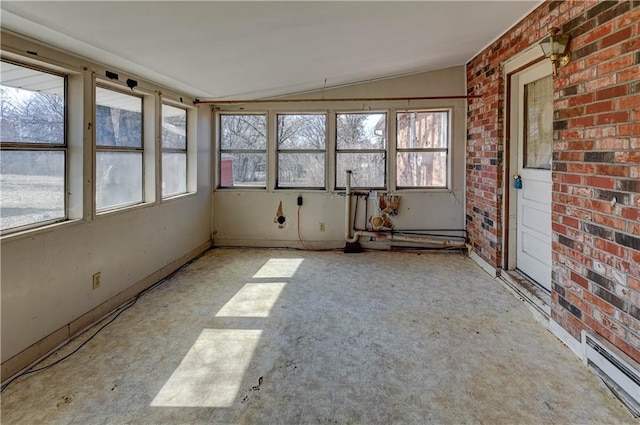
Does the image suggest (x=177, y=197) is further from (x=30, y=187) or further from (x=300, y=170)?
(x=30, y=187)

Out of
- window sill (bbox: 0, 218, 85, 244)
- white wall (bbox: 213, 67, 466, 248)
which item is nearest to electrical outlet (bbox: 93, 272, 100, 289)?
window sill (bbox: 0, 218, 85, 244)

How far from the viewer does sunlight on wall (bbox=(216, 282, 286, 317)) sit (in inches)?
126

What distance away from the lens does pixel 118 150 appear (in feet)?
11.4

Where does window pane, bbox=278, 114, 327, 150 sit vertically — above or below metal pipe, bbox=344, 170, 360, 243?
above

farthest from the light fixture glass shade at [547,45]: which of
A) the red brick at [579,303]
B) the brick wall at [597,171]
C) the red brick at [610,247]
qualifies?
the red brick at [579,303]

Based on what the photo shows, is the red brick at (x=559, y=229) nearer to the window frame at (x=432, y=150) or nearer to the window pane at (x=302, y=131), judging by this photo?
the window frame at (x=432, y=150)

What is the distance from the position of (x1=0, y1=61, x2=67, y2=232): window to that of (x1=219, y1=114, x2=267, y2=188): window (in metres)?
2.92

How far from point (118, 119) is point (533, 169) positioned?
4.03m

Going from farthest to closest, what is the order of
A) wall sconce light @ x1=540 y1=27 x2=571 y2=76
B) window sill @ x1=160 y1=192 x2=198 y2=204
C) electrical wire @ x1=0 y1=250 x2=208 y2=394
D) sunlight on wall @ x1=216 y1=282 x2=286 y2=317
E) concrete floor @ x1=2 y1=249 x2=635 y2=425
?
window sill @ x1=160 y1=192 x2=198 y2=204 < sunlight on wall @ x1=216 y1=282 x2=286 y2=317 < wall sconce light @ x1=540 y1=27 x2=571 y2=76 < electrical wire @ x1=0 y1=250 x2=208 y2=394 < concrete floor @ x1=2 y1=249 x2=635 y2=425

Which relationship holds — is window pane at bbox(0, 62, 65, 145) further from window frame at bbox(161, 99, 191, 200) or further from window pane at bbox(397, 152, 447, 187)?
window pane at bbox(397, 152, 447, 187)

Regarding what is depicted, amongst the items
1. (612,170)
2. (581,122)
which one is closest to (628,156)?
(612,170)

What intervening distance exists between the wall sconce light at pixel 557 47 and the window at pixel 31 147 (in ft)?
12.0

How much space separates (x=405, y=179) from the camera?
5.48 metres

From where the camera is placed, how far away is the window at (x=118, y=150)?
3.22 metres
